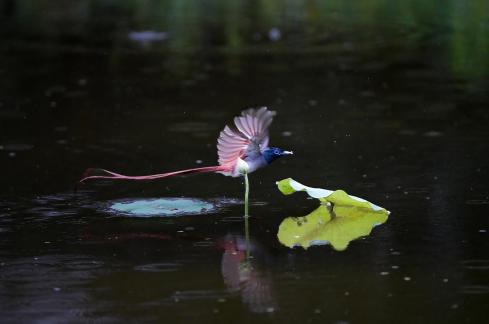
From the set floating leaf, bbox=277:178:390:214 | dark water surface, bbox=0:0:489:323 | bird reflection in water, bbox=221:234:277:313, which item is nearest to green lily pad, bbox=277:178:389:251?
floating leaf, bbox=277:178:390:214

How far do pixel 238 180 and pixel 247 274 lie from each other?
2.24 meters

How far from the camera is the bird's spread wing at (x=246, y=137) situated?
21.2ft

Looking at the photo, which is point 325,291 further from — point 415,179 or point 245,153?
point 415,179

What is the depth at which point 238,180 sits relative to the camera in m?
8.00

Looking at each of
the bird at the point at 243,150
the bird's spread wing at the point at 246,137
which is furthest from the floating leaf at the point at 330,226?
the bird's spread wing at the point at 246,137

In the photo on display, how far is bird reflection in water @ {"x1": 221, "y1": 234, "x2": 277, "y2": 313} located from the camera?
17.5ft

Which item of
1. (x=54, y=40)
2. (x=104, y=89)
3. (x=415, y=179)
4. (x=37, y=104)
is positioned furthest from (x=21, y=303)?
(x=54, y=40)

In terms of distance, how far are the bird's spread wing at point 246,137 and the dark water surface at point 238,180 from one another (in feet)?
1.46

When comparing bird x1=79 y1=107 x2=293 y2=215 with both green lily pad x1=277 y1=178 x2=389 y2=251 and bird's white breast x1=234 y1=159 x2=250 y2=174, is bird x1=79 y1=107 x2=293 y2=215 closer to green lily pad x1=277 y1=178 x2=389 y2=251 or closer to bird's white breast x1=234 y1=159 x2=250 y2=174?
bird's white breast x1=234 y1=159 x2=250 y2=174

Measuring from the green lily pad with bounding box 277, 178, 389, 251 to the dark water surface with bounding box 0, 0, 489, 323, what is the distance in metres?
0.11

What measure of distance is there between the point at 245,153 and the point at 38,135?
11.7 ft

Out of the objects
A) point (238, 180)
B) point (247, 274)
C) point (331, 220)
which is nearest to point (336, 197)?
point (331, 220)

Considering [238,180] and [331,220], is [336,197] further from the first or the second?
[238,180]

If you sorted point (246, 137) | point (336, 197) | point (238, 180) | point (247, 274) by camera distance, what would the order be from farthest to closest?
point (238, 180), point (336, 197), point (246, 137), point (247, 274)
